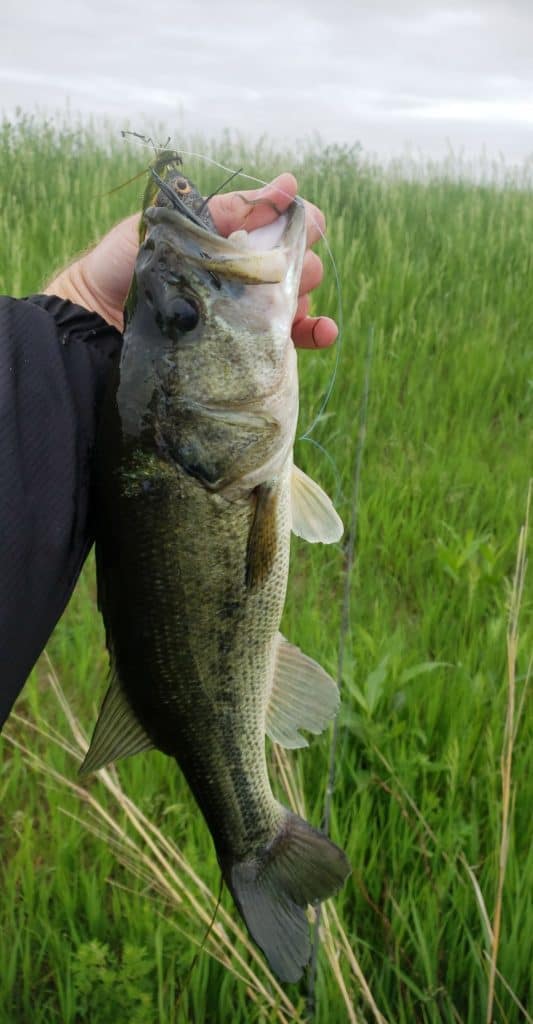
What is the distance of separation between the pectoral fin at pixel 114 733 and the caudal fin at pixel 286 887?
327 millimetres

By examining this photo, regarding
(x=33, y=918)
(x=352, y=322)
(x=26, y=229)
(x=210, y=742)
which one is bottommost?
(x=33, y=918)

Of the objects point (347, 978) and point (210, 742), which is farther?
point (347, 978)

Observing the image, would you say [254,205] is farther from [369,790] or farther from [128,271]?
[369,790]

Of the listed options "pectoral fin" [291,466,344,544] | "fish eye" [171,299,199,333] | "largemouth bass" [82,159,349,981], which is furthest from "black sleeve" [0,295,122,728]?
"pectoral fin" [291,466,344,544]

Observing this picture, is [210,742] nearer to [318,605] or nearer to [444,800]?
[444,800]

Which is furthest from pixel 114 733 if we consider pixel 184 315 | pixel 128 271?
pixel 128 271

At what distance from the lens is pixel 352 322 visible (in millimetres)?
4727

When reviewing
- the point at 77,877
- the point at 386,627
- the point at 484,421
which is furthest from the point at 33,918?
the point at 484,421

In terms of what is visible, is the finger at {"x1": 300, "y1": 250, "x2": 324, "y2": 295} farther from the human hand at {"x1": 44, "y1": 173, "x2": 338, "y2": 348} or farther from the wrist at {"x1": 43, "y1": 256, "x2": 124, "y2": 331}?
the wrist at {"x1": 43, "y1": 256, "x2": 124, "y2": 331}

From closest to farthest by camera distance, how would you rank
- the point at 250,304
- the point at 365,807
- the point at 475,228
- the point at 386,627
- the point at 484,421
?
the point at 250,304 → the point at 365,807 → the point at 386,627 → the point at 484,421 → the point at 475,228

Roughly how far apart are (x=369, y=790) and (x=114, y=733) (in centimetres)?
105

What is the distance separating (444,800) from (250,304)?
4.98 feet

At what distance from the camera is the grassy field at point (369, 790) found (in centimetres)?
189

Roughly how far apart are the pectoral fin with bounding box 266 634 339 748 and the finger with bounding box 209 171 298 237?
0.86 metres
